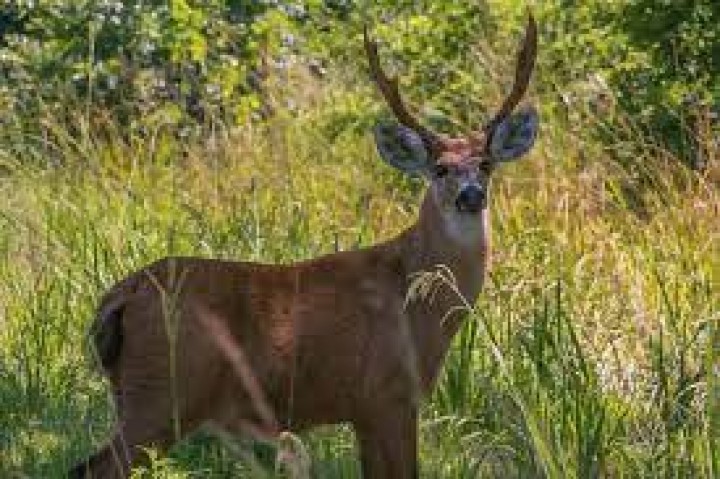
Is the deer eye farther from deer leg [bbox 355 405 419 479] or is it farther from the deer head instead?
deer leg [bbox 355 405 419 479]

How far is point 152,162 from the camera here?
11.6 meters

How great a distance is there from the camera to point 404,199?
36.4 ft

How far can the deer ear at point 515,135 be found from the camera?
23.5 ft

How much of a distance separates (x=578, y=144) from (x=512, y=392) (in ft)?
17.8

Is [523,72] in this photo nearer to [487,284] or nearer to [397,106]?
[397,106]

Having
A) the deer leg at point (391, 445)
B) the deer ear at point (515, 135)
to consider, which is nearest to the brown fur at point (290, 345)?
the deer leg at point (391, 445)

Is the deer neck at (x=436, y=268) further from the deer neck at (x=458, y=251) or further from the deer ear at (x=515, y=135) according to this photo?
the deer ear at (x=515, y=135)

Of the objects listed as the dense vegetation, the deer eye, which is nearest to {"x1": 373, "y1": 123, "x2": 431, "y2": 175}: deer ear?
the deer eye

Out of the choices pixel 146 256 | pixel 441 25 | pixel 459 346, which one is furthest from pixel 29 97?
pixel 459 346

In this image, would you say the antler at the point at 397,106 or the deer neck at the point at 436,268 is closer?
the deer neck at the point at 436,268

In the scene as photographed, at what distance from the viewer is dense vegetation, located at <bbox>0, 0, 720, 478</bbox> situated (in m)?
6.16

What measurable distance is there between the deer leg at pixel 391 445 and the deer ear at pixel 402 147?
95cm

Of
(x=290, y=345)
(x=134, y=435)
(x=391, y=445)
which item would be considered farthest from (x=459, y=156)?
(x=134, y=435)

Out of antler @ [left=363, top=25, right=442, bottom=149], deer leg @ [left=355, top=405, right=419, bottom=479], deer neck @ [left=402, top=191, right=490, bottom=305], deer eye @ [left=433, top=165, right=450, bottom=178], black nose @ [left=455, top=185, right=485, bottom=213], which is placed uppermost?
antler @ [left=363, top=25, right=442, bottom=149]
